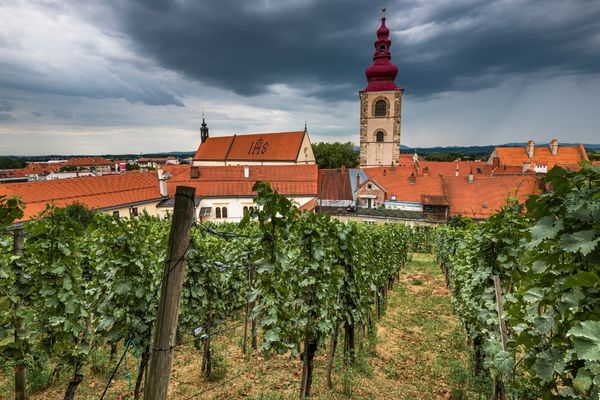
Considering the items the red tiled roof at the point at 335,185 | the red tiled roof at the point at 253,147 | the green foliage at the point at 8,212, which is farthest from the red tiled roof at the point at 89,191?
the green foliage at the point at 8,212

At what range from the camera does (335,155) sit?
220ft

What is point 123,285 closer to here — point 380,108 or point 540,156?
point 380,108

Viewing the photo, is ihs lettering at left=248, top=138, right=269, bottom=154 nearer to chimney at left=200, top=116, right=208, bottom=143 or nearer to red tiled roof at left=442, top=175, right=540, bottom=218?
chimney at left=200, top=116, right=208, bottom=143

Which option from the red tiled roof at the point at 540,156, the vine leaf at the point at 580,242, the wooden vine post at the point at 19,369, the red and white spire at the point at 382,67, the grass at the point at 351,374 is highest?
the red and white spire at the point at 382,67

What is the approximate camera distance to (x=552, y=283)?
221 cm

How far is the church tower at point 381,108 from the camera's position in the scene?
4984cm

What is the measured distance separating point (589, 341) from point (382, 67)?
55605mm

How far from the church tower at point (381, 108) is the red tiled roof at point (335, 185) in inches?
505

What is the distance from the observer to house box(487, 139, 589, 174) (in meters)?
53.6

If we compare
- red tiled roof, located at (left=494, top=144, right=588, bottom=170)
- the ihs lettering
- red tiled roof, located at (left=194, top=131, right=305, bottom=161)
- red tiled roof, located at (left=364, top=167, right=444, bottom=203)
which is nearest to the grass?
red tiled roof, located at (left=364, top=167, right=444, bottom=203)

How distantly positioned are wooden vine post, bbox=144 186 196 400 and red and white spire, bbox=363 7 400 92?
5317 centimetres

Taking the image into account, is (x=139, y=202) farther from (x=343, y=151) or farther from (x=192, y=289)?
(x=343, y=151)

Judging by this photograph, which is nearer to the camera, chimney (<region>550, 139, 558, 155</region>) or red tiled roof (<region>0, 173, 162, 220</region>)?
red tiled roof (<region>0, 173, 162, 220</region>)

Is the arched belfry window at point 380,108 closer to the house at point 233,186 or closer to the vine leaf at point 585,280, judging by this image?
the house at point 233,186
